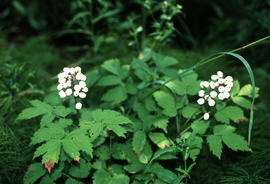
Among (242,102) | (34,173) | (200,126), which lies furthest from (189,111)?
(34,173)

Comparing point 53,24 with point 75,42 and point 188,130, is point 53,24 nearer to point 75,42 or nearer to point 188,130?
point 75,42

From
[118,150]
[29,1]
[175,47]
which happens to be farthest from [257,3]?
[29,1]

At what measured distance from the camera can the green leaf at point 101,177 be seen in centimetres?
155

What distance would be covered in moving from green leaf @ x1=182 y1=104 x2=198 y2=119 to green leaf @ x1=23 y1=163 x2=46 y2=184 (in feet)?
3.29

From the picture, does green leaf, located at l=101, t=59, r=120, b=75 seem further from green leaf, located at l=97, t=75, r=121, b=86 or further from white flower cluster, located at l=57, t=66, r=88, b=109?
white flower cluster, located at l=57, t=66, r=88, b=109

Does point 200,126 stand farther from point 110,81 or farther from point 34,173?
point 34,173

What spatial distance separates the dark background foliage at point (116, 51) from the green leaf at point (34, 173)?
0.18 metres

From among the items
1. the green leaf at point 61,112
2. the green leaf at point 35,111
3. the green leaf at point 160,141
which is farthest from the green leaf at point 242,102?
the green leaf at point 35,111

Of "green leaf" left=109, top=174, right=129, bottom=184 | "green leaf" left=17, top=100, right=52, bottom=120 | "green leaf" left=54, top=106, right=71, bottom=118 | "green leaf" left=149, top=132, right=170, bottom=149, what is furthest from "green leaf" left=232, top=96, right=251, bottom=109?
"green leaf" left=17, top=100, right=52, bottom=120

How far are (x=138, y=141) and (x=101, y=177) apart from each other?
0.33 m

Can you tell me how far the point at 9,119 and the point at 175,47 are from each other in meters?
2.08

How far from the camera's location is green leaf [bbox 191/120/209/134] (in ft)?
5.49

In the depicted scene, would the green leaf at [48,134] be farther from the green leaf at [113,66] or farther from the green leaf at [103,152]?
the green leaf at [113,66]

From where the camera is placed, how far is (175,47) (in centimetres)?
317
